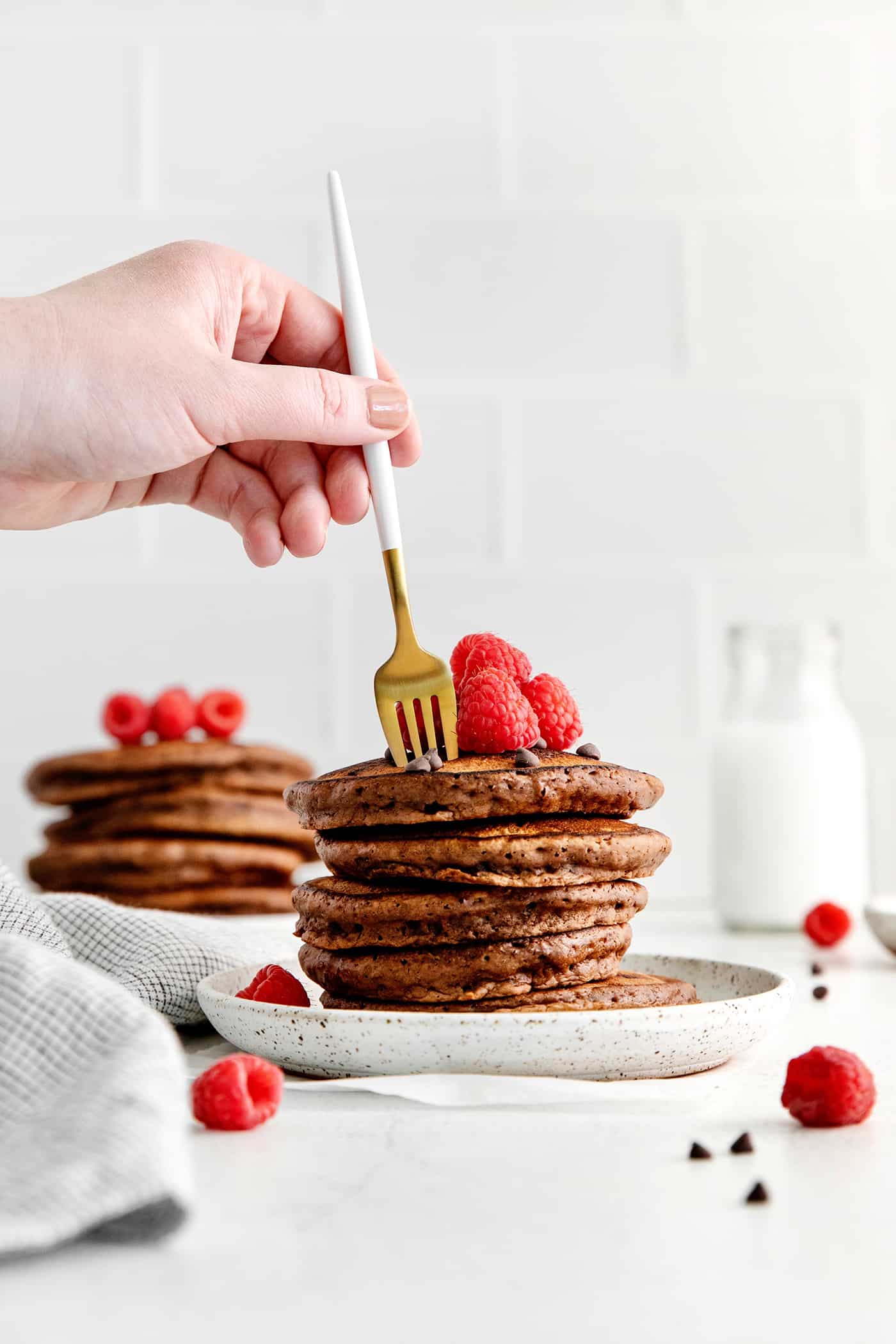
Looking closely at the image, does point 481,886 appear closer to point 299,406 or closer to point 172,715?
point 299,406

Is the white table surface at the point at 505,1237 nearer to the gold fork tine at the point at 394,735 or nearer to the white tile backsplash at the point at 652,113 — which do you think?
the gold fork tine at the point at 394,735

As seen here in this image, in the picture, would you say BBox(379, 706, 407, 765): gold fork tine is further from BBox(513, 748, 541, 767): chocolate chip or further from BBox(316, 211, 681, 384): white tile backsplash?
BBox(316, 211, 681, 384): white tile backsplash

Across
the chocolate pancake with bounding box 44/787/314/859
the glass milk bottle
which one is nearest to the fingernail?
the chocolate pancake with bounding box 44/787/314/859

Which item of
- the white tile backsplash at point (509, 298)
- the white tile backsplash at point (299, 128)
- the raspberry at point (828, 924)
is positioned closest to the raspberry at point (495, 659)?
the raspberry at point (828, 924)

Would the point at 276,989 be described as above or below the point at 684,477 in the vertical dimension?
below

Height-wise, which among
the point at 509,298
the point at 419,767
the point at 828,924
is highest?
the point at 509,298

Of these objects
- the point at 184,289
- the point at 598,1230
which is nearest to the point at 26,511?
the point at 184,289

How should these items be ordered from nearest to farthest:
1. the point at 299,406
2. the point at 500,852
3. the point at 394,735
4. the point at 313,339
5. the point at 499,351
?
the point at 500,852 → the point at 394,735 → the point at 299,406 → the point at 313,339 → the point at 499,351

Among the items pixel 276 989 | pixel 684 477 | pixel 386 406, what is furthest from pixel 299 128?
pixel 276 989
